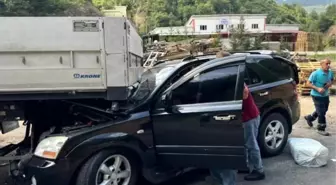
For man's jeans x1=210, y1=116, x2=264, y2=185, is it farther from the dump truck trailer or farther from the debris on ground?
the dump truck trailer

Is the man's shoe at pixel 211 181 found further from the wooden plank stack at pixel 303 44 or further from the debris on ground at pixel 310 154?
the wooden plank stack at pixel 303 44

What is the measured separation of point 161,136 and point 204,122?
55 cm

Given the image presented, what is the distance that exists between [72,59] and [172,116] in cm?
134

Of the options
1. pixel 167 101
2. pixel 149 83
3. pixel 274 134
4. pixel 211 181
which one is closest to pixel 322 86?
pixel 274 134

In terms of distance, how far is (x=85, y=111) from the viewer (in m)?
4.55

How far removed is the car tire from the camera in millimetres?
5953

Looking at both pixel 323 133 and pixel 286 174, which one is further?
pixel 323 133

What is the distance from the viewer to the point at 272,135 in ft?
19.9

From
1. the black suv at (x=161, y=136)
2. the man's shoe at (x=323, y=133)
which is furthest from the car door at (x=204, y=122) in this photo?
the man's shoe at (x=323, y=133)

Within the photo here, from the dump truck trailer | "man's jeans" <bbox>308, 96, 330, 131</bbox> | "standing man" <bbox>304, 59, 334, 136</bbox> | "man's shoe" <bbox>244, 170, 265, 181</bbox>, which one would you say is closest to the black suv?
the dump truck trailer

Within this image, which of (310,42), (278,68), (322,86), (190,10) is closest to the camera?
(278,68)

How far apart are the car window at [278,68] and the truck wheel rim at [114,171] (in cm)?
305

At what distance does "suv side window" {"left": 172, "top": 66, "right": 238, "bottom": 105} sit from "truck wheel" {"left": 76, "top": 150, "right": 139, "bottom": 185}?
0.91 meters

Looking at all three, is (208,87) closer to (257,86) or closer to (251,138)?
(251,138)
